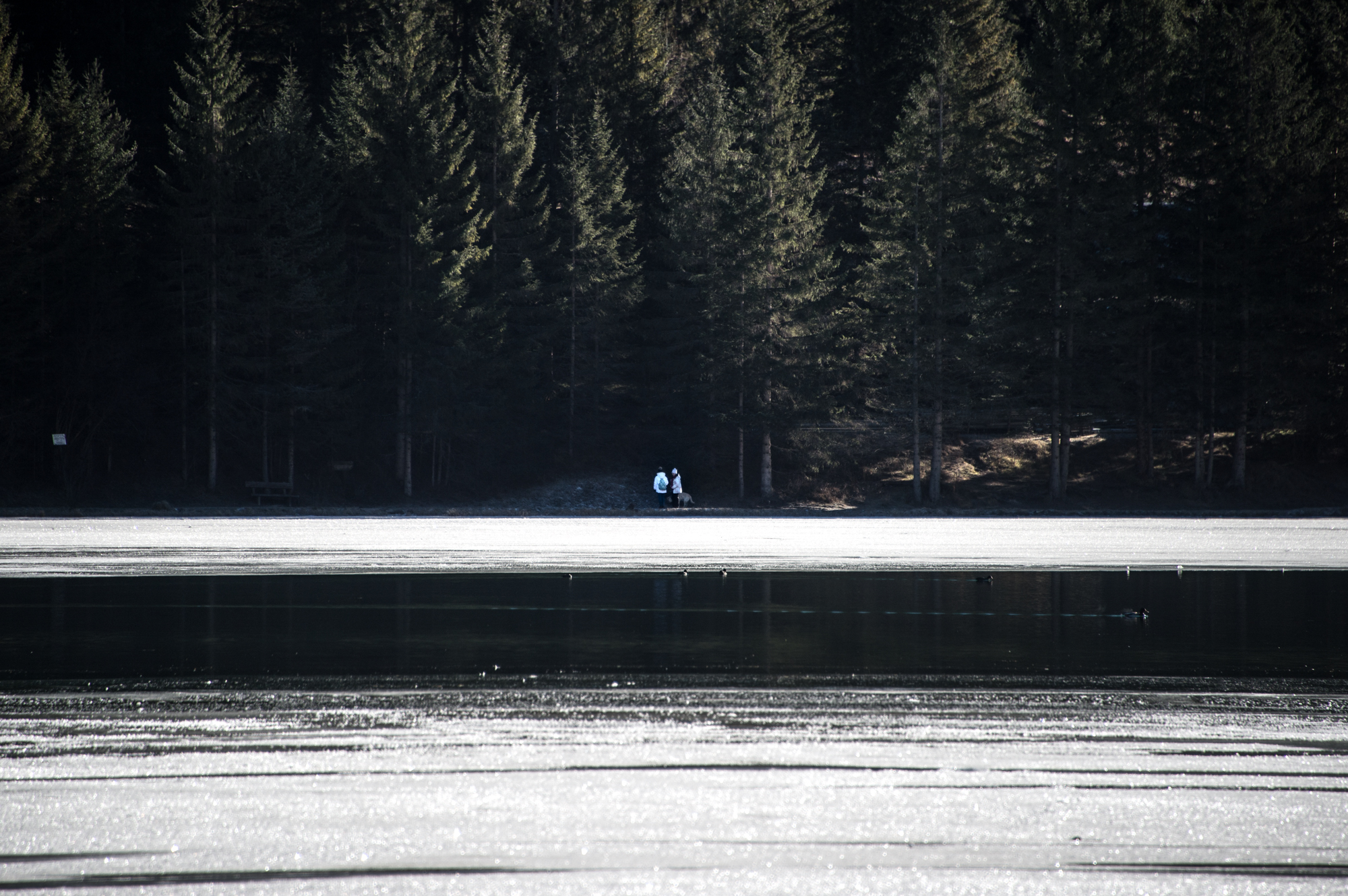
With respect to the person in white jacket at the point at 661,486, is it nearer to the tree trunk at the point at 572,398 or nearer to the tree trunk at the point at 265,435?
the tree trunk at the point at 572,398

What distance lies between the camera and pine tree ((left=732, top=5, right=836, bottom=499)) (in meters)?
47.1

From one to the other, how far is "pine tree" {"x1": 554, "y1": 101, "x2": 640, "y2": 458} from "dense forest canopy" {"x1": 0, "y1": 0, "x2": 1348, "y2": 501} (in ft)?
0.66

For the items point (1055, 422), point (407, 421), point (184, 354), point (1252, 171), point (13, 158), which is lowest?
point (1055, 422)

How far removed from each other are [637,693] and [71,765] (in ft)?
8.99

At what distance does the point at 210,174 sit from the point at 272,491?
1328 centimetres

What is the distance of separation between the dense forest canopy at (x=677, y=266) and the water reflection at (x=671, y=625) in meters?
33.3

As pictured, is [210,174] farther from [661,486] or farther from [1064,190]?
[1064,190]

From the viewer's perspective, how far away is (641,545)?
19.6 m

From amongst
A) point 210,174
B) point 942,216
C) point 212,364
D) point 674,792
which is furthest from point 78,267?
point 674,792

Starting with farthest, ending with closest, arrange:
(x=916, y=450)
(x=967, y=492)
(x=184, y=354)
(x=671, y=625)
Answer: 1. (x=184, y=354)
2. (x=916, y=450)
3. (x=967, y=492)
4. (x=671, y=625)

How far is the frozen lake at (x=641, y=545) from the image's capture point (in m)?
14.9

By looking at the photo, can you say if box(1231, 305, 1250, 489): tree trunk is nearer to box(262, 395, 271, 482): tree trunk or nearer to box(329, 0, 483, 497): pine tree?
box(329, 0, 483, 497): pine tree

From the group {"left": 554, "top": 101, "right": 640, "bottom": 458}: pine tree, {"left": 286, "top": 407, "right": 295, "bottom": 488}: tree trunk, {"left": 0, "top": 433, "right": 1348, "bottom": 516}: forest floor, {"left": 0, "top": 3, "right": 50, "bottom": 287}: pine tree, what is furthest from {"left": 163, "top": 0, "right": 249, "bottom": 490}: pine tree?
{"left": 554, "top": 101, "right": 640, "bottom": 458}: pine tree

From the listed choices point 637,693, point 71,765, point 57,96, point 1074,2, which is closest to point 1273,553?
point 637,693
